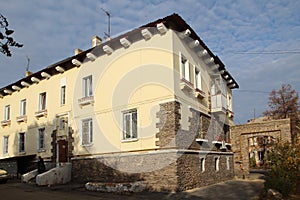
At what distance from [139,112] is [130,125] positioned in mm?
1054

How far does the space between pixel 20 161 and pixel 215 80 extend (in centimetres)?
1593

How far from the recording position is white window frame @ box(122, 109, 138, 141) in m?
16.2

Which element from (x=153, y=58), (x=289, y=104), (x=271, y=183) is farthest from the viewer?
(x=289, y=104)

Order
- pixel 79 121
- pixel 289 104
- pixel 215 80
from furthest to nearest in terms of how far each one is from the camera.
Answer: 1. pixel 289 104
2. pixel 215 80
3. pixel 79 121

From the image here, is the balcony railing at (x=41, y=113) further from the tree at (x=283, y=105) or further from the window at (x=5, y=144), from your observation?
the tree at (x=283, y=105)

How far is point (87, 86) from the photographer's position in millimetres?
19922

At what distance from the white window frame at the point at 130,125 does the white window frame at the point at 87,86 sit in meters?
3.89

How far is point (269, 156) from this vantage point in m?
14.1

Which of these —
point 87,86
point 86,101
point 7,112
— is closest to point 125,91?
point 86,101

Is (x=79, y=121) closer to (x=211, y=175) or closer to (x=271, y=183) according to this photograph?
(x=211, y=175)

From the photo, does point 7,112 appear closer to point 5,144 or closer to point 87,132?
point 5,144

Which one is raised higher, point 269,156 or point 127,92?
point 127,92

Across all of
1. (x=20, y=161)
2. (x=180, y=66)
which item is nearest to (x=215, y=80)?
(x=180, y=66)

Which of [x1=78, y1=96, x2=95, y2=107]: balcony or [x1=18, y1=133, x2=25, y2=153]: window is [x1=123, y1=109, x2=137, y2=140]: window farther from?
[x1=18, y1=133, x2=25, y2=153]: window
